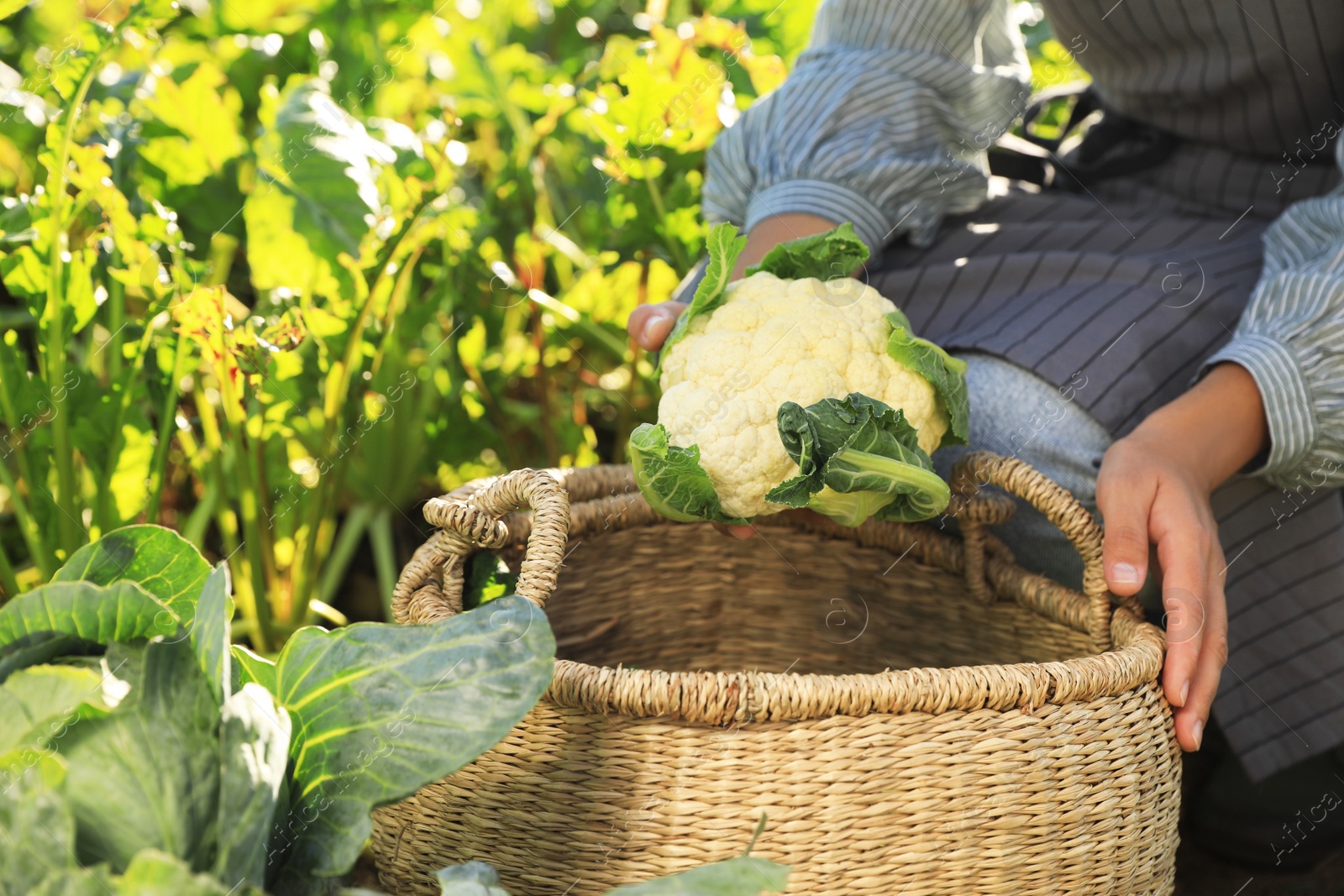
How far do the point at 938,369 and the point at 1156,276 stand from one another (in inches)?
11.5

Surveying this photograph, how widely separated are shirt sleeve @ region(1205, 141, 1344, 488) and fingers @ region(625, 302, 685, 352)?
0.49 m

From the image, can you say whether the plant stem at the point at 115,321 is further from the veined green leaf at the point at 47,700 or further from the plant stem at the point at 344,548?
the veined green leaf at the point at 47,700

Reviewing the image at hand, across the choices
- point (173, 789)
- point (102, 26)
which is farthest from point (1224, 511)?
point (102, 26)

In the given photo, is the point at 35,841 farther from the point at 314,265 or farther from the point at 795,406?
the point at 314,265

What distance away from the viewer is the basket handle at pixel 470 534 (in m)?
0.79

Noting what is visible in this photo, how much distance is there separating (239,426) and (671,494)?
58 cm

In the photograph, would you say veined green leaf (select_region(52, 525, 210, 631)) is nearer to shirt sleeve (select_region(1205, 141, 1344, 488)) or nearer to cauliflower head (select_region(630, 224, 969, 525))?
cauliflower head (select_region(630, 224, 969, 525))

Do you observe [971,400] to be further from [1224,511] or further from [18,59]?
[18,59]

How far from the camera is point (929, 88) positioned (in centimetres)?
119

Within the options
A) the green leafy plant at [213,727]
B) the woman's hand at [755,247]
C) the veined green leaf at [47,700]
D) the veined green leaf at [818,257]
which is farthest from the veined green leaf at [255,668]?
the veined green leaf at [818,257]

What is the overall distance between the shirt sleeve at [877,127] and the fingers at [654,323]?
208mm

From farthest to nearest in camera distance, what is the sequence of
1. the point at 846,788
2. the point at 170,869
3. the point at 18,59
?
the point at 18,59 < the point at 846,788 < the point at 170,869

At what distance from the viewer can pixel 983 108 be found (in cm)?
123

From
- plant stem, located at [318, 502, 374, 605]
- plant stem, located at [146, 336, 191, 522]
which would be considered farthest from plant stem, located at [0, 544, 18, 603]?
plant stem, located at [318, 502, 374, 605]
